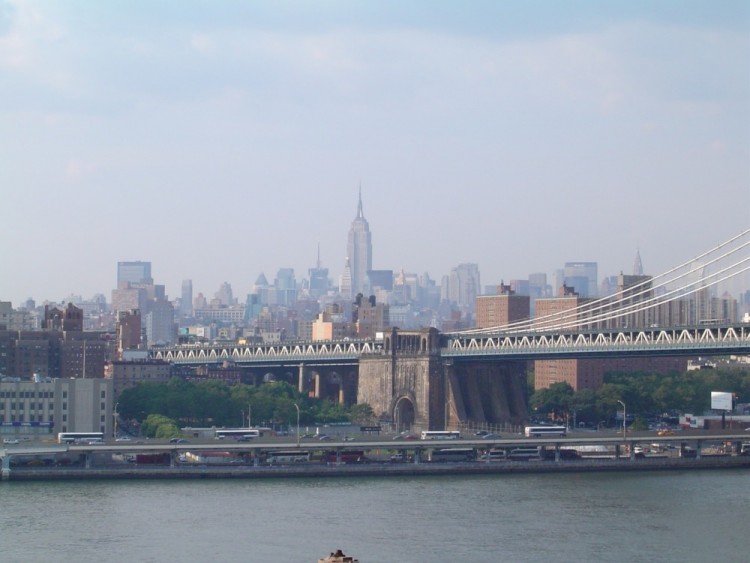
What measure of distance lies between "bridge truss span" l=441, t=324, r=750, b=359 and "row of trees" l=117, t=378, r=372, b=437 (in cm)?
613

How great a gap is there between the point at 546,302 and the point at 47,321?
35510 millimetres

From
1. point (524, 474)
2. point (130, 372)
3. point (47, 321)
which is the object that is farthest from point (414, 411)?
point (47, 321)

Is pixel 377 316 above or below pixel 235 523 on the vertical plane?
above

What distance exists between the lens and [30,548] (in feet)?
130

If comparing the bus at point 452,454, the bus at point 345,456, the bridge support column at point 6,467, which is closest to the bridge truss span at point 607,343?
the bus at point 452,454

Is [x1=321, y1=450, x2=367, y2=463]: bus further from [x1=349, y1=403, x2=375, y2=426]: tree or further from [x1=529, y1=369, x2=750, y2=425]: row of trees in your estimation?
[x1=529, y1=369, x2=750, y2=425]: row of trees

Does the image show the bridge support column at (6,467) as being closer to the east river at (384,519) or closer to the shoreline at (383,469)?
the shoreline at (383,469)

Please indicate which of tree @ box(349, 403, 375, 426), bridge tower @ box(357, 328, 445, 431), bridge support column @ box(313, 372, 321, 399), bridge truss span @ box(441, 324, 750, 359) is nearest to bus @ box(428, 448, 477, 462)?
bridge truss span @ box(441, 324, 750, 359)

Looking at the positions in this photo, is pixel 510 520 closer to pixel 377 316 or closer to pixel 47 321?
pixel 47 321

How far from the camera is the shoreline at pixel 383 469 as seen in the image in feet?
175

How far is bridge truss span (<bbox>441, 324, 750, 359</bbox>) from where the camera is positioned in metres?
68.0

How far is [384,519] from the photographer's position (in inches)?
1741

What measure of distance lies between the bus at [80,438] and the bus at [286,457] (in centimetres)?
547

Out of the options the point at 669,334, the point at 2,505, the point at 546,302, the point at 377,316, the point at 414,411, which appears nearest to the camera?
the point at 2,505
